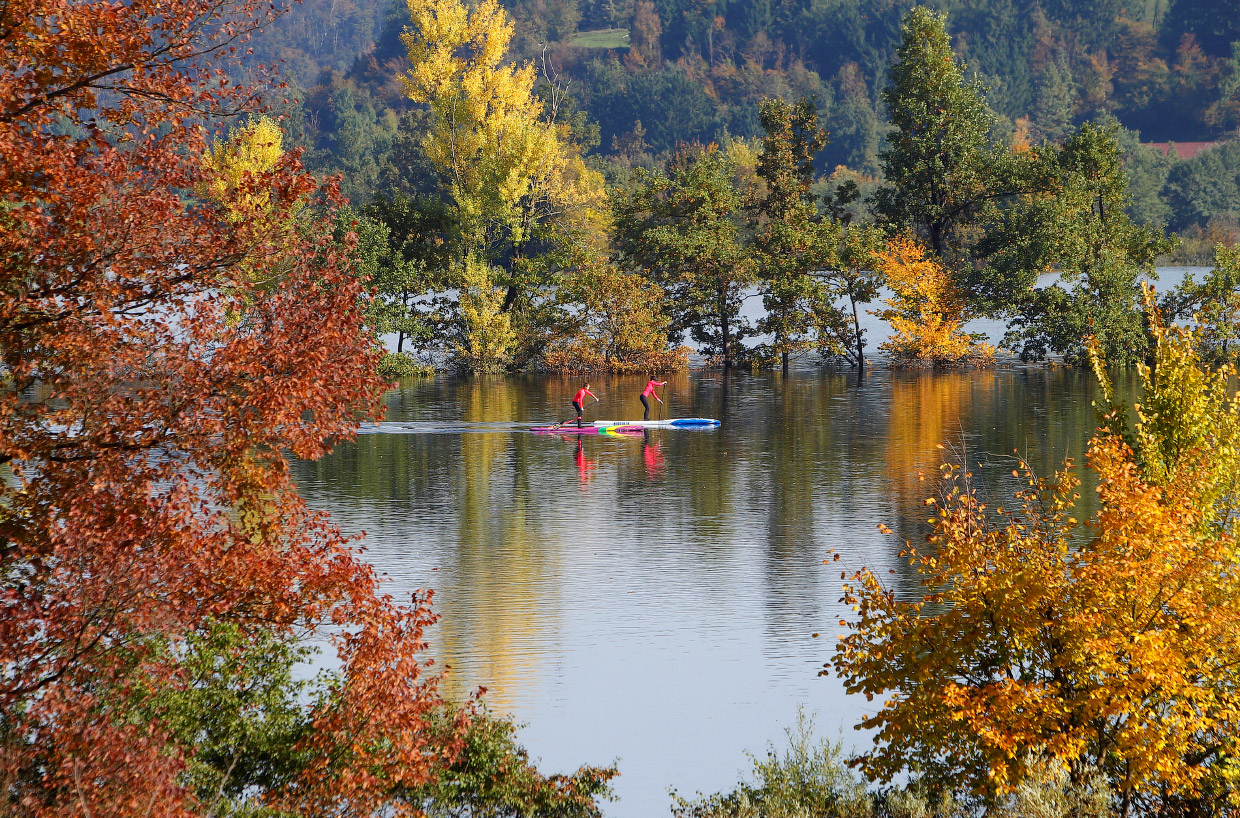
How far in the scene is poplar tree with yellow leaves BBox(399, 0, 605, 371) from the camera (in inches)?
2264

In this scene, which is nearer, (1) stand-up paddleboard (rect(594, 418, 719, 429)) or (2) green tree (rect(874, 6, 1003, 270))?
(1) stand-up paddleboard (rect(594, 418, 719, 429))

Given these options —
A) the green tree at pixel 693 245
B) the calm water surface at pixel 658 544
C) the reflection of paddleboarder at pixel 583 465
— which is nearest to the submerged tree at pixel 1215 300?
the calm water surface at pixel 658 544

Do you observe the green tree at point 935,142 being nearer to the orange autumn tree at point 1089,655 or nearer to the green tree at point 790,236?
the green tree at point 790,236

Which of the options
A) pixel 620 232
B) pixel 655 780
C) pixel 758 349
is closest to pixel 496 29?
pixel 620 232

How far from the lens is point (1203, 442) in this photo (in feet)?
40.1

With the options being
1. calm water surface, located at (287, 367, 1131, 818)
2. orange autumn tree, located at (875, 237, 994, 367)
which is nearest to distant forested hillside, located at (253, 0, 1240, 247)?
orange autumn tree, located at (875, 237, 994, 367)

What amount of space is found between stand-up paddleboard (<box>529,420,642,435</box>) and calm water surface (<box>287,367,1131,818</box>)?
960 mm

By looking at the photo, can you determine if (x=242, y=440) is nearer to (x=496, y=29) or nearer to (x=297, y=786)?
(x=297, y=786)

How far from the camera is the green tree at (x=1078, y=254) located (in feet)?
181

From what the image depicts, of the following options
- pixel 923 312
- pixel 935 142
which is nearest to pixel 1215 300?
pixel 923 312

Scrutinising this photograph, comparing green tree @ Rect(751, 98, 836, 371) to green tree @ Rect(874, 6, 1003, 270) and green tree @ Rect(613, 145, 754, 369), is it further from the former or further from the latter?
green tree @ Rect(874, 6, 1003, 270)

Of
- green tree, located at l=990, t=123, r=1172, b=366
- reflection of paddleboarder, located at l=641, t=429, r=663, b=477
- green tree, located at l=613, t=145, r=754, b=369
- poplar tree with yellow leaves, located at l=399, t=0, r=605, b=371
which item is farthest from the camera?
green tree, located at l=613, t=145, r=754, b=369

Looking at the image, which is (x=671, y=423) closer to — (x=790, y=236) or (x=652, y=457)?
(x=652, y=457)

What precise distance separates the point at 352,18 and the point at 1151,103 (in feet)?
369
